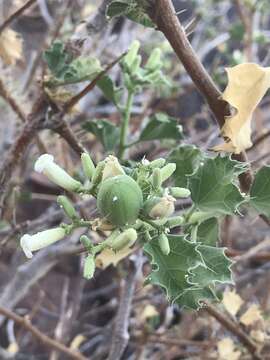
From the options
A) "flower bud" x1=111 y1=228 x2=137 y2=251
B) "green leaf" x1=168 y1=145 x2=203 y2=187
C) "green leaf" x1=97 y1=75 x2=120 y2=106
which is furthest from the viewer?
"green leaf" x1=97 y1=75 x2=120 y2=106

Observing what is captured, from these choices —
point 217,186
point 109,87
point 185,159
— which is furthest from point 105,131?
point 217,186

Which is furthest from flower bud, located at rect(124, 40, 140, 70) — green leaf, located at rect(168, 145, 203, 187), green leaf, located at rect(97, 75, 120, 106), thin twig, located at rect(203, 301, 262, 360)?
thin twig, located at rect(203, 301, 262, 360)

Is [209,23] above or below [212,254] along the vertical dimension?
below

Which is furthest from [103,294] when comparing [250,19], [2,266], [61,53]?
[61,53]

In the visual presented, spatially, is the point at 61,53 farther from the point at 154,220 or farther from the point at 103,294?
the point at 103,294

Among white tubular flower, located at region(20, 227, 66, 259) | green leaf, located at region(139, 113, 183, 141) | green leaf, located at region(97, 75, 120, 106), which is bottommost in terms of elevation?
green leaf, located at region(139, 113, 183, 141)

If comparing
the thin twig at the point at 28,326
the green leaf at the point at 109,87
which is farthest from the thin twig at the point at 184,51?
the thin twig at the point at 28,326

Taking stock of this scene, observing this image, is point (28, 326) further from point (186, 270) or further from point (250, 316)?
point (186, 270)

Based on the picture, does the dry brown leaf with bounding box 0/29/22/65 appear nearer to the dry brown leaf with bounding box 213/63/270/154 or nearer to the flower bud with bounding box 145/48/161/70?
the flower bud with bounding box 145/48/161/70
